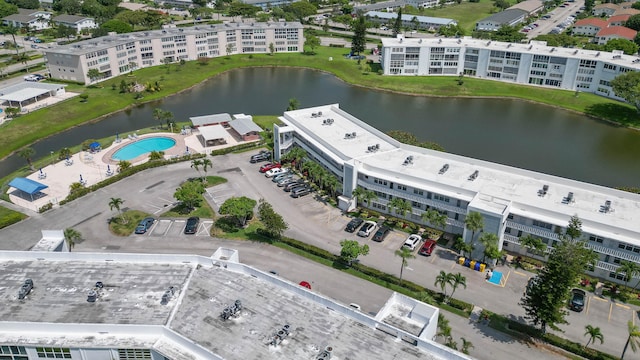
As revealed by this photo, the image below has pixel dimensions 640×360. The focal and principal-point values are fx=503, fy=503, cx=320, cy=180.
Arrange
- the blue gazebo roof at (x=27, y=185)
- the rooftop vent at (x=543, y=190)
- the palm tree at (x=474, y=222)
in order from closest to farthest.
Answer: the palm tree at (x=474, y=222) → the rooftop vent at (x=543, y=190) → the blue gazebo roof at (x=27, y=185)

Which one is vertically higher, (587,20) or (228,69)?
(587,20)

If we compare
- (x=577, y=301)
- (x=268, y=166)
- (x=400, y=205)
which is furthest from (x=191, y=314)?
(x=268, y=166)

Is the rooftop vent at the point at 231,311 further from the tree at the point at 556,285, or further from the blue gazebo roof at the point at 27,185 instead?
the blue gazebo roof at the point at 27,185

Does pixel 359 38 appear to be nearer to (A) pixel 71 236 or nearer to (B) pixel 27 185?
(B) pixel 27 185

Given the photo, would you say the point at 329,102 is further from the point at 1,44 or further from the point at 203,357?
the point at 1,44

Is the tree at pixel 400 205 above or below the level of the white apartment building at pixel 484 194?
below

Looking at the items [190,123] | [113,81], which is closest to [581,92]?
[190,123]

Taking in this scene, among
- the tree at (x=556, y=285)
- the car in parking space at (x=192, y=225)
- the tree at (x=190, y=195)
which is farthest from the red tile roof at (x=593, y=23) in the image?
the car in parking space at (x=192, y=225)

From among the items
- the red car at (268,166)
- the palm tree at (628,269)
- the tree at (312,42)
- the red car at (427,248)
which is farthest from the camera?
the tree at (312,42)
